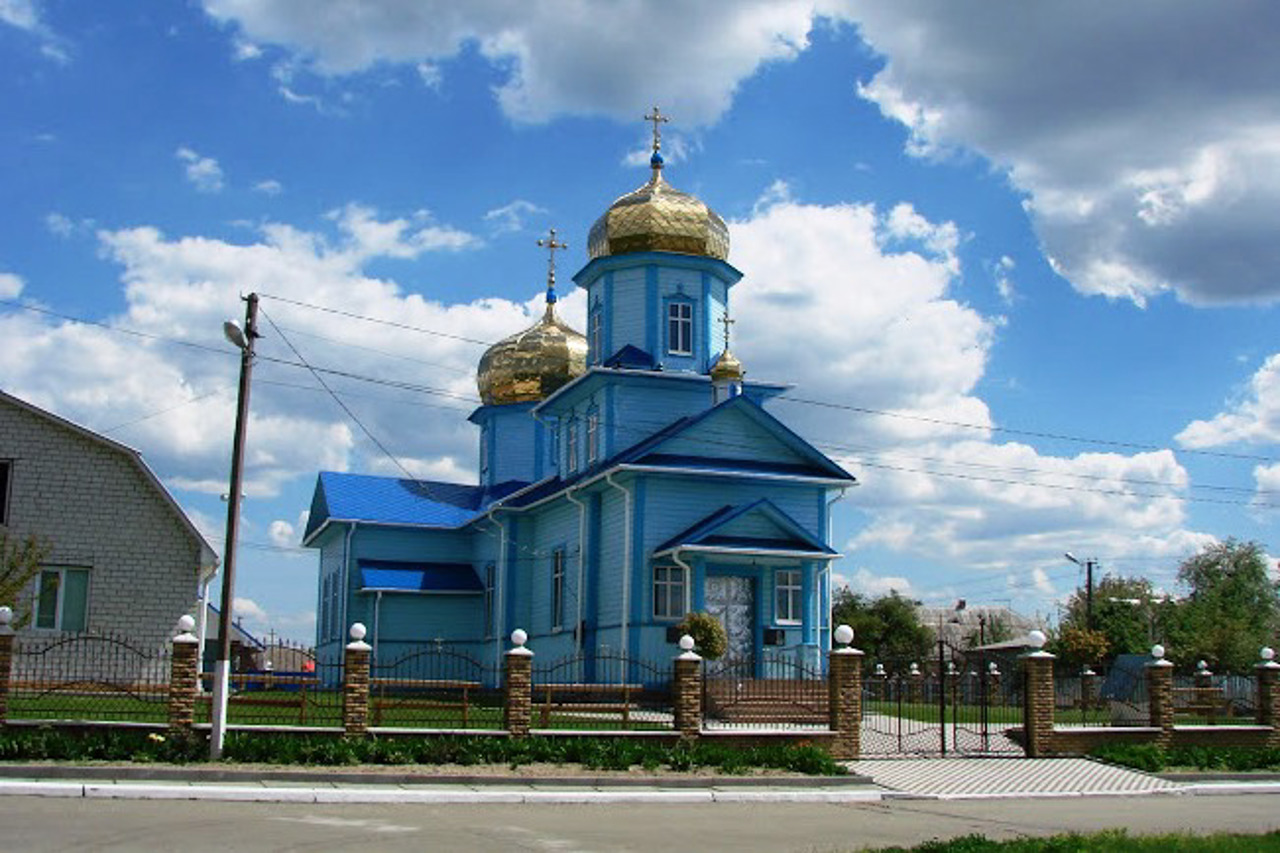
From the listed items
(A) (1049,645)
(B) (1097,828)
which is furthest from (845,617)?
(B) (1097,828)

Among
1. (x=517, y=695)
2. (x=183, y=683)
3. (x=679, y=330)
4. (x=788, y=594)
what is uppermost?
(x=679, y=330)

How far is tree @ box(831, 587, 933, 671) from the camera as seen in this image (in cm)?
5850

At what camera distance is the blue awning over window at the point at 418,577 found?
3672 cm

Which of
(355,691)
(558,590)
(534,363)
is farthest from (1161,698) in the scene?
(534,363)

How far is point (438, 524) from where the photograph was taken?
127ft

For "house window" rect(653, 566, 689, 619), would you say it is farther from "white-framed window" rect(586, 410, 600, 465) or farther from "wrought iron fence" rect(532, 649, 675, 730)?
"white-framed window" rect(586, 410, 600, 465)

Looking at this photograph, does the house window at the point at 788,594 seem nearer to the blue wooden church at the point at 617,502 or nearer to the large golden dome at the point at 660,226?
the blue wooden church at the point at 617,502

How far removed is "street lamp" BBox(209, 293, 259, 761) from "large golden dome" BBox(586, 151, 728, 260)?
612 inches

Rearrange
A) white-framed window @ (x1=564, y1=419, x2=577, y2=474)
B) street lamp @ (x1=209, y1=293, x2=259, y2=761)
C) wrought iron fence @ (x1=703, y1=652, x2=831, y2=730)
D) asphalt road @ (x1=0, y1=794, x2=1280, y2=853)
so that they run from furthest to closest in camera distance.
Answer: white-framed window @ (x1=564, y1=419, x2=577, y2=474) < wrought iron fence @ (x1=703, y1=652, x2=831, y2=730) < street lamp @ (x1=209, y1=293, x2=259, y2=761) < asphalt road @ (x1=0, y1=794, x2=1280, y2=853)

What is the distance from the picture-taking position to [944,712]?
23969mm

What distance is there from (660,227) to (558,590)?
348 inches

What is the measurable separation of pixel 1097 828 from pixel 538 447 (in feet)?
92.5

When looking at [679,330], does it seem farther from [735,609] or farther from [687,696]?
[687,696]

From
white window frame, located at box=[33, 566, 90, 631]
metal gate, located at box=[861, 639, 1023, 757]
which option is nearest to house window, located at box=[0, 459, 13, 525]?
white window frame, located at box=[33, 566, 90, 631]
